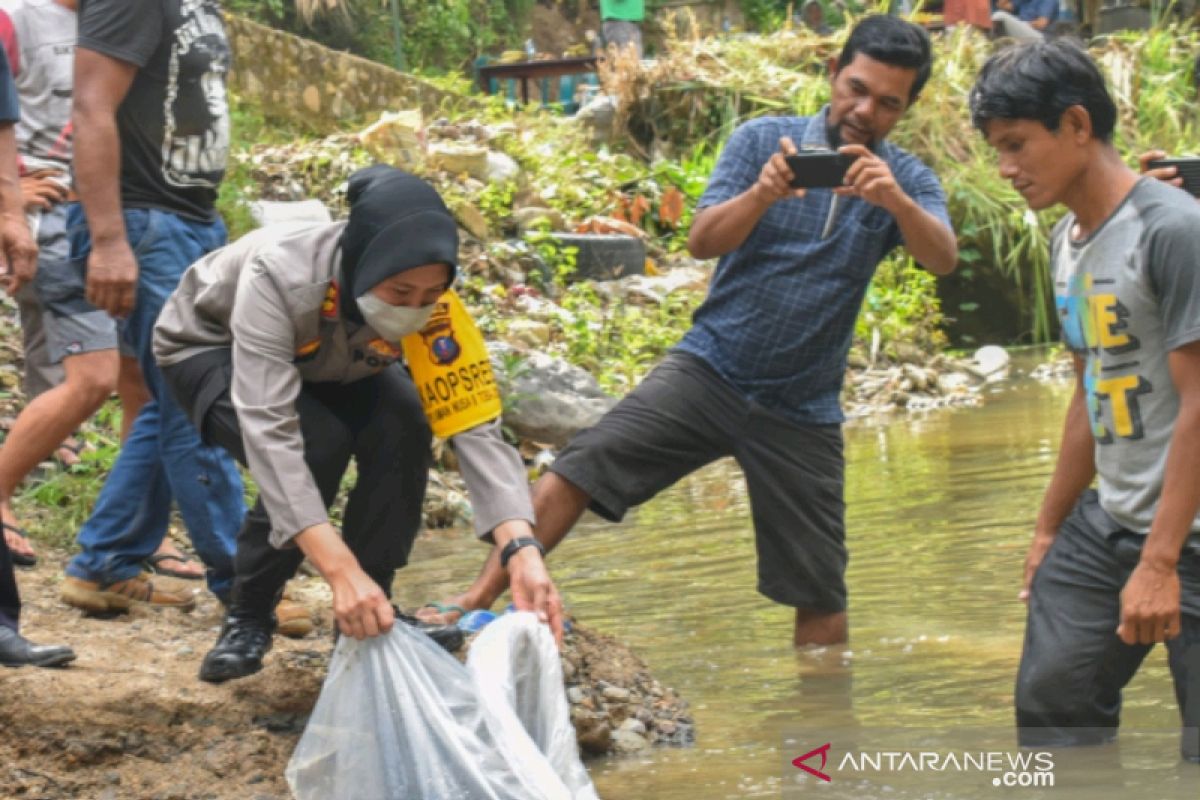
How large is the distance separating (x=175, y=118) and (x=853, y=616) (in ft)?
8.23

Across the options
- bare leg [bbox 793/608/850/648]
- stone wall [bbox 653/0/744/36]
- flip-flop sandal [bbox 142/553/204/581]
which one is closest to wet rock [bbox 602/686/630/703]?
bare leg [bbox 793/608/850/648]

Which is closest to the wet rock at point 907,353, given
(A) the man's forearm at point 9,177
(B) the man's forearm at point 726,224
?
(B) the man's forearm at point 726,224

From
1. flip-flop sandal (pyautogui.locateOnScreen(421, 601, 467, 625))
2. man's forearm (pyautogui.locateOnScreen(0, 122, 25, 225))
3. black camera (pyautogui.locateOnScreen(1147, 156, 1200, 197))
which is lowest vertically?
flip-flop sandal (pyautogui.locateOnScreen(421, 601, 467, 625))

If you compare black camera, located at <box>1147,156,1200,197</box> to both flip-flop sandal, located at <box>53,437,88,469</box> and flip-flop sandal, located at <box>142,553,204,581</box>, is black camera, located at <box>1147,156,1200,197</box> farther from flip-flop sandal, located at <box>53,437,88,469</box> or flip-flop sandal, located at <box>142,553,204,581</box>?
flip-flop sandal, located at <box>53,437,88,469</box>

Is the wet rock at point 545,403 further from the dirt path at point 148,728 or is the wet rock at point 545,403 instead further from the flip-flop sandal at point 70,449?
the dirt path at point 148,728

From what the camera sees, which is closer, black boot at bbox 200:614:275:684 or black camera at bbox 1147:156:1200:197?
black camera at bbox 1147:156:1200:197

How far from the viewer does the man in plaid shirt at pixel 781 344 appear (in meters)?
4.61

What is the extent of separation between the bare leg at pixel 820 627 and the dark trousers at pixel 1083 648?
1.35m

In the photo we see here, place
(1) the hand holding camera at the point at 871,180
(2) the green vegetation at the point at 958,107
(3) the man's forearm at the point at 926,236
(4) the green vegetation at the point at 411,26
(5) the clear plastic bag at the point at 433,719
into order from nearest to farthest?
(5) the clear plastic bag at the point at 433,719 < (1) the hand holding camera at the point at 871,180 < (3) the man's forearm at the point at 926,236 < (2) the green vegetation at the point at 958,107 < (4) the green vegetation at the point at 411,26

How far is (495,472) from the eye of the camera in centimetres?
364

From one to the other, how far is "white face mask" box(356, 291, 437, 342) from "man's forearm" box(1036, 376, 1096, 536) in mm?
1368

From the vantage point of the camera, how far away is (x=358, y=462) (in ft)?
Result: 12.6

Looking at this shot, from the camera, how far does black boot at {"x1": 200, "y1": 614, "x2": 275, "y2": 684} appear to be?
12.6 ft

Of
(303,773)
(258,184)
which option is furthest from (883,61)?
(258,184)
